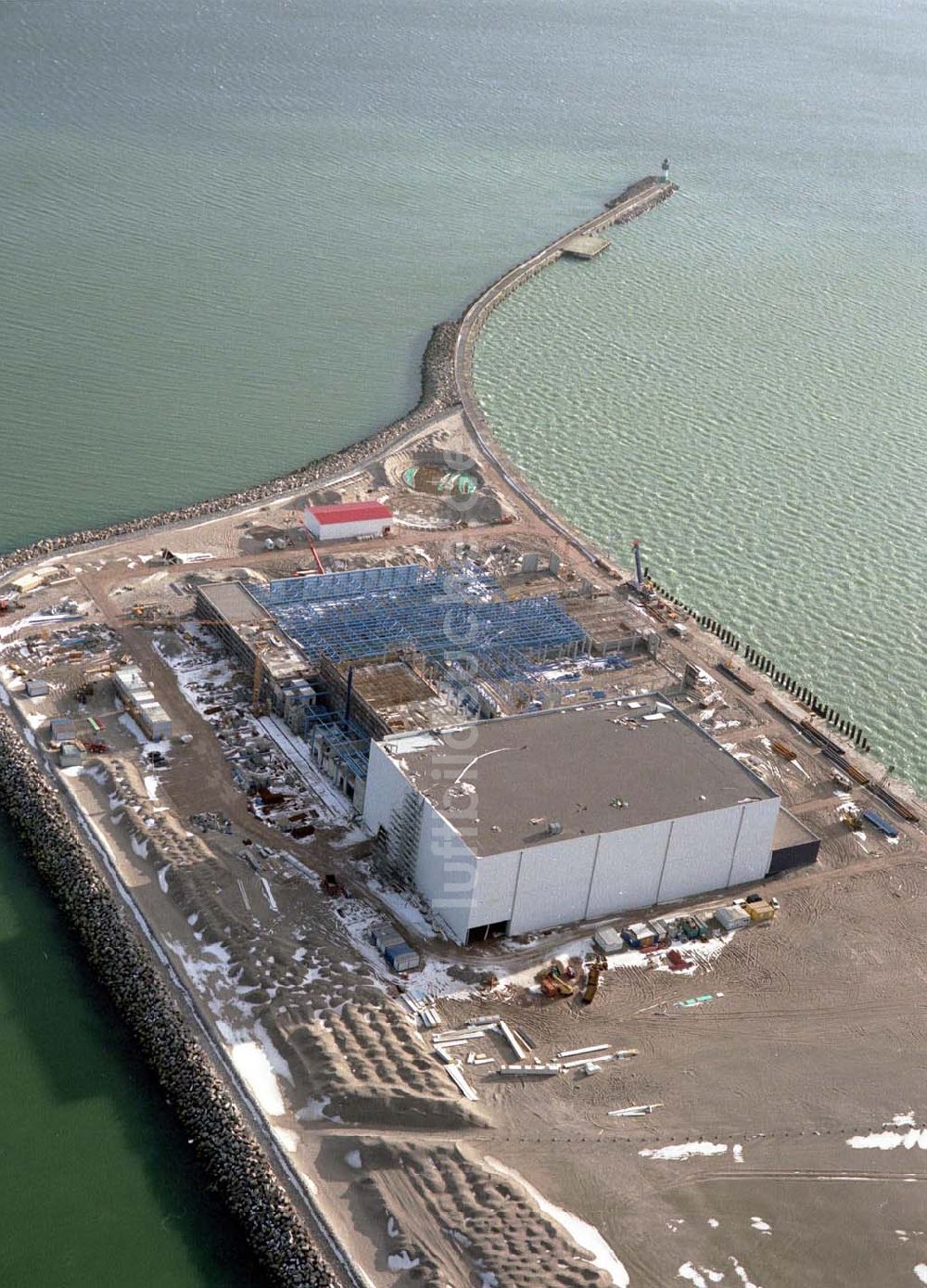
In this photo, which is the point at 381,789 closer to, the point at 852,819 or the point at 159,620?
the point at 159,620

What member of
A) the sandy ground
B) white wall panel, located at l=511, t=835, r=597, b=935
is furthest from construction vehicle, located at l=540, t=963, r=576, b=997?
white wall panel, located at l=511, t=835, r=597, b=935

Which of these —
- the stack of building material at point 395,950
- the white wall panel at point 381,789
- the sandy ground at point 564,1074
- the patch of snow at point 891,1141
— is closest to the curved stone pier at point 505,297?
the white wall panel at point 381,789

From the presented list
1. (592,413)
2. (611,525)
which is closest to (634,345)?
(592,413)

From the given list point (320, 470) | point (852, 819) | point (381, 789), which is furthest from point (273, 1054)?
point (320, 470)

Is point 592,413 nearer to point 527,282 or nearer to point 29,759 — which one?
point 527,282

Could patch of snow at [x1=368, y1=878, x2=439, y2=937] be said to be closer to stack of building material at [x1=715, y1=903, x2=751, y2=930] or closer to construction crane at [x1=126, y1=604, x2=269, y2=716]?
stack of building material at [x1=715, y1=903, x2=751, y2=930]

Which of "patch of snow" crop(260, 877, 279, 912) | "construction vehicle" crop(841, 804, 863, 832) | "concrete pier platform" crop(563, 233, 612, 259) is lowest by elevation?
"patch of snow" crop(260, 877, 279, 912)
